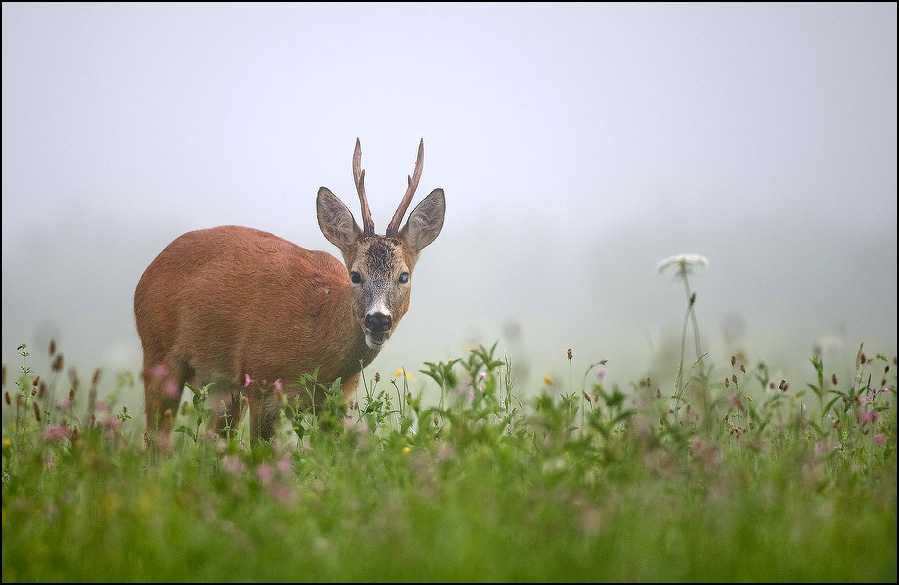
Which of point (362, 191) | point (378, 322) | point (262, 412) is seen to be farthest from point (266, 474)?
point (362, 191)

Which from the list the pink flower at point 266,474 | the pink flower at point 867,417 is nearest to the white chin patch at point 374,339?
the pink flower at point 266,474

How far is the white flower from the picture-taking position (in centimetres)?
498

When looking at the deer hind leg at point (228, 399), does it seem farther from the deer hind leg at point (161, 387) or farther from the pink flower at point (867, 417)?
the pink flower at point (867, 417)

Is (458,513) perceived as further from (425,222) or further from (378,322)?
(425,222)

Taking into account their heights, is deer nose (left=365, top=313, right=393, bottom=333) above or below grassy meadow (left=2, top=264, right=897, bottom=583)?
above

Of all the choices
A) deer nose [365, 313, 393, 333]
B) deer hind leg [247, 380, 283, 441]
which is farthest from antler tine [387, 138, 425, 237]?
deer hind leg [247, 380, 283, 441]

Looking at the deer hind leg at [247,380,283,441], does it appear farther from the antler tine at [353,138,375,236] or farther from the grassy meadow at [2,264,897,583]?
the grassy meadow at [2,264,897,583]

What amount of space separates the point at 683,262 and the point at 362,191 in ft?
7.77

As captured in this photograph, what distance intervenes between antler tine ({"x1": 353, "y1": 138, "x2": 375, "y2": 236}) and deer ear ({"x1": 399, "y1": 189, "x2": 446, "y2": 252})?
0.24m

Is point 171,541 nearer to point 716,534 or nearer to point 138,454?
point 138,454

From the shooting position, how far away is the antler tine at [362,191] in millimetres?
6137

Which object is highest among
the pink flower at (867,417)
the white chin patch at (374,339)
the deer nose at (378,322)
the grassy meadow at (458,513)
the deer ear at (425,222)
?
the deer ear at (425,222)

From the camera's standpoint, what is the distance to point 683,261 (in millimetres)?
5051

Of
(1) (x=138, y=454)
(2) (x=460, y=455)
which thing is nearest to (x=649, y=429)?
(2) (x=460, y=455)
